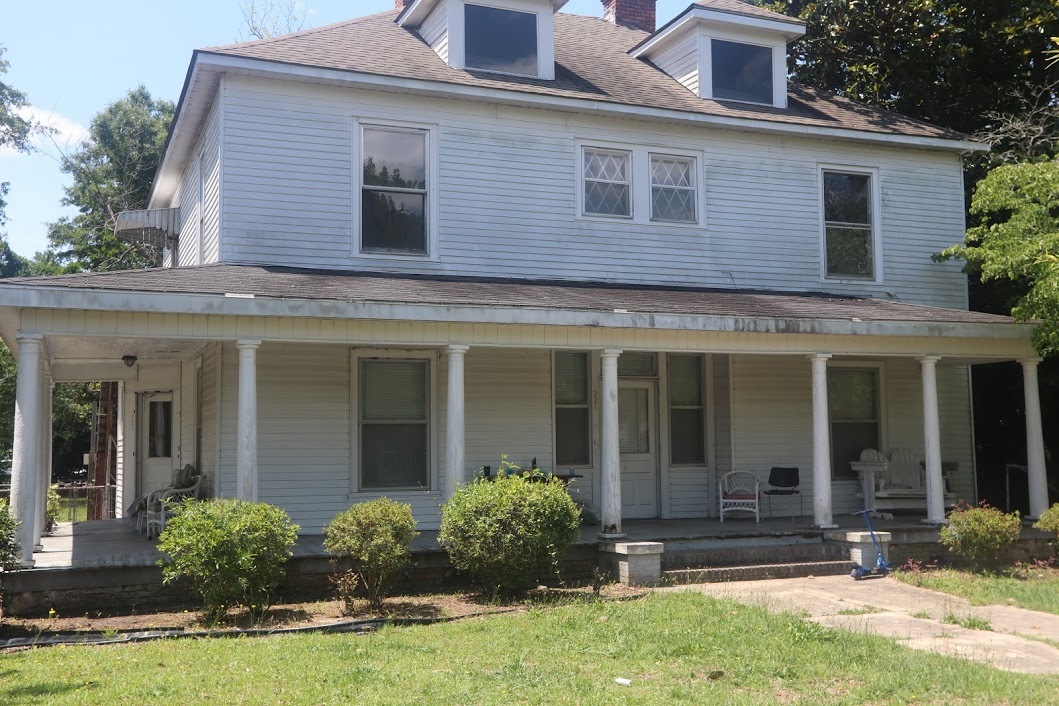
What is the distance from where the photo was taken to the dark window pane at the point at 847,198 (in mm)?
15719

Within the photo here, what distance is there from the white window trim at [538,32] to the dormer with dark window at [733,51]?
2533 mm

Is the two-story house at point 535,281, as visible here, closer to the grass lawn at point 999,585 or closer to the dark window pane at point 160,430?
the dark window pane at point 160,430

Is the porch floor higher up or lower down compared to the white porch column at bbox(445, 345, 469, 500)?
lower down

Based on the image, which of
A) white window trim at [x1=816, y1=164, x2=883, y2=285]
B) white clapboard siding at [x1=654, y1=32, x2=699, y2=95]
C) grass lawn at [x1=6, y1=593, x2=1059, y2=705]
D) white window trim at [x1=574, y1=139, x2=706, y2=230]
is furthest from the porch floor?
white clapboard siding at [x1=654, y1=32, x2=699, y2=95]

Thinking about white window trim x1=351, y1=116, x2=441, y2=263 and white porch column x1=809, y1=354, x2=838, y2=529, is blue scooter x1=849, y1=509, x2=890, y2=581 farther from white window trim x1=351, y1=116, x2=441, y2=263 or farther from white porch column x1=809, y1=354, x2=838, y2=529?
white window trim x1=351, y1=116, x2=441, y2=263

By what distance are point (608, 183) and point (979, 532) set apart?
6.71 meters

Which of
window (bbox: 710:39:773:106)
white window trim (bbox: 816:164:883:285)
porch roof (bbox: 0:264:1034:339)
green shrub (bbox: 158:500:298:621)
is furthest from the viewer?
window (bbox: 710:39:773:106)

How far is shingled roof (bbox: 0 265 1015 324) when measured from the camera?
33.6 feet

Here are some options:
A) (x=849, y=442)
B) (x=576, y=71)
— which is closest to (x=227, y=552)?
(x=576, y=71)

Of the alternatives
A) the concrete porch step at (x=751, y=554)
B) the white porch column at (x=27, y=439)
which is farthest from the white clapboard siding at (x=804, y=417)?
the white porch column at (x=27, y=439)

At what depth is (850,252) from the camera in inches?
620

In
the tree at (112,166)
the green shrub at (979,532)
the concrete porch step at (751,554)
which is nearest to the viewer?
the concrete porch step at (751,554)

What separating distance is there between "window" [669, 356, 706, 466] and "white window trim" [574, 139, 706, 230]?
80.2 inches

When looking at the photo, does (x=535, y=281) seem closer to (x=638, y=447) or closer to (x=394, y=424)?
(x=394, y=424)
